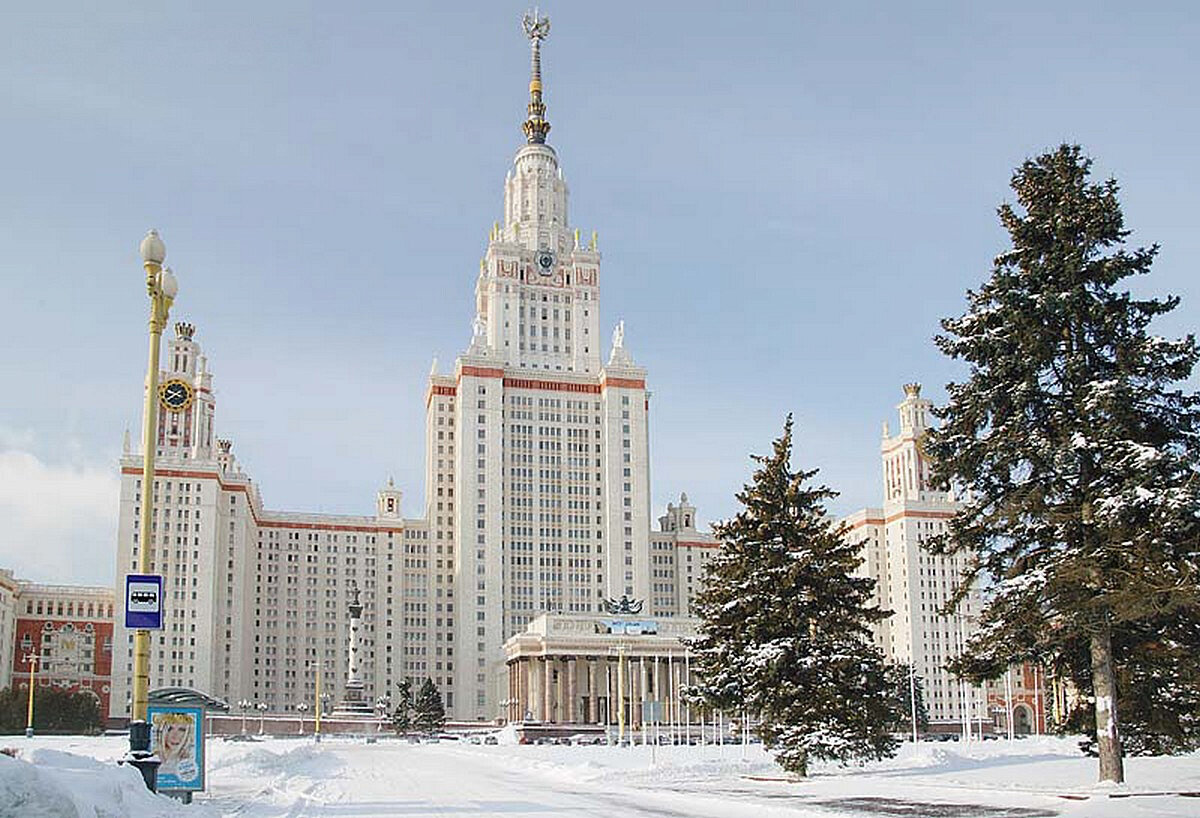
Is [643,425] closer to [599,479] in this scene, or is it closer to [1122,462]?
[599,479]

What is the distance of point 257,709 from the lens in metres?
151

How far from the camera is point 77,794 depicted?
1633 centimetres

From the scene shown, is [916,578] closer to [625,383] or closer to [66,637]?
[625,383]

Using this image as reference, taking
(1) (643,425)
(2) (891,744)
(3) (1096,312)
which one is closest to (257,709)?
(1) (643,425)

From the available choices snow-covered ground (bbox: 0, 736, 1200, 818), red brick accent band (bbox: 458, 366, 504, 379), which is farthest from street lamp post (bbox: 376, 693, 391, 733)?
snow-covered ground (bbox: 0, 736, 1200, 818)

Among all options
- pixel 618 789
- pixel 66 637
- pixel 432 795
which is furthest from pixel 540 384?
pixel 432 795

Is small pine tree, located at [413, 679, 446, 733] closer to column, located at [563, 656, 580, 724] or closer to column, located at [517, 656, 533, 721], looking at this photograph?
column, located at [517, 656, 533, 721]

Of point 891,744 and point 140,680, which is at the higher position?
point 140,680

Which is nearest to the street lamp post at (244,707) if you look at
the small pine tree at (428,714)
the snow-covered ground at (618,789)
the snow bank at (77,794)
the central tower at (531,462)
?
the small pine tree at (428,714)

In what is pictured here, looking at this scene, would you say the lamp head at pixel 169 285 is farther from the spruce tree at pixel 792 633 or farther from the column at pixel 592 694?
the column at pixel 592 694

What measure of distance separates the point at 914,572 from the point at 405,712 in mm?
69671

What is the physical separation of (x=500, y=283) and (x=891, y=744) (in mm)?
129073

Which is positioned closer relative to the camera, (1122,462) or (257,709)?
(1122,462)

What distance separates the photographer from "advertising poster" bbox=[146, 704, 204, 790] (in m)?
26.7
